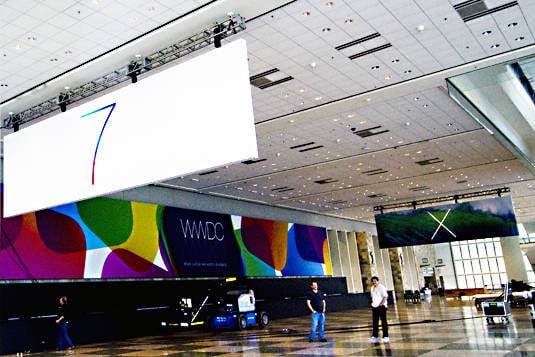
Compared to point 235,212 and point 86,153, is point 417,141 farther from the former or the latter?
point 86,153

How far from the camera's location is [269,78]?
12.7 m

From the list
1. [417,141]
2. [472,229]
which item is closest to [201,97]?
[417,141]

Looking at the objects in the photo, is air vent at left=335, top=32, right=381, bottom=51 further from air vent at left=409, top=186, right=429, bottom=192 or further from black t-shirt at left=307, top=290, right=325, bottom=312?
air vent at left=409, top=186, right=429, bottom=192

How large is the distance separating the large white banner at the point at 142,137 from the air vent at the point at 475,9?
4579 millimetres

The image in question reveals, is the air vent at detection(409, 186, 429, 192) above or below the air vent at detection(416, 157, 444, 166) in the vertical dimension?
below

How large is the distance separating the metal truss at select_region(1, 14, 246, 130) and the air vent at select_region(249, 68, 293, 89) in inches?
82.8

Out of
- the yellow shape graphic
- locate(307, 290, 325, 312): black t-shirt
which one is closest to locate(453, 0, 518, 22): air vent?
locate(307, 290, 325, 312): black t-shirt

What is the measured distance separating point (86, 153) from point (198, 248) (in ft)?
41.4

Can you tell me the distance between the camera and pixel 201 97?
9.40m

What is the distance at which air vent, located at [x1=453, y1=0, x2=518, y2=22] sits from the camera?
9.91 metres

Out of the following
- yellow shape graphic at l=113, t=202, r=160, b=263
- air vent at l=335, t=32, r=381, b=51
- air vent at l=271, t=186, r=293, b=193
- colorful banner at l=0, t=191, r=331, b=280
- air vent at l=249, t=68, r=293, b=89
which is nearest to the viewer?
air vent at l=335, t=32, r=381, b=51

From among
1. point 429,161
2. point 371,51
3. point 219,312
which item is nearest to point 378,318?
point 371,51

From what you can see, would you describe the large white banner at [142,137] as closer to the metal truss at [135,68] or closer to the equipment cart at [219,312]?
the metal truss at [135,68]

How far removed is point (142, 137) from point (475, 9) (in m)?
7.24
